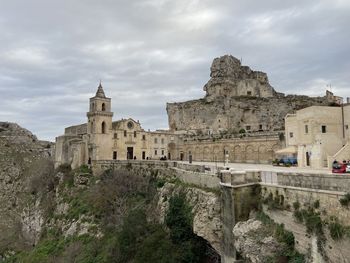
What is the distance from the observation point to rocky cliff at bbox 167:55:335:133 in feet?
179

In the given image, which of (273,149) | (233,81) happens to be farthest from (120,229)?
(233,81)

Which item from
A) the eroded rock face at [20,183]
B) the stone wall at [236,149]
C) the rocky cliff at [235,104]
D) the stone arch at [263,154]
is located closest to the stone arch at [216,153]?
the stone wall at [236,149]

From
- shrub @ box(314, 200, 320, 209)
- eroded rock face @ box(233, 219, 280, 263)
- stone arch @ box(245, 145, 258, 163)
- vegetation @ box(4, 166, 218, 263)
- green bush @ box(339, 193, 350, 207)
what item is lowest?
vegetation @ box(4, 166, 218, 263)

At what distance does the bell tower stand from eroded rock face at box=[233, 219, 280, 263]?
30.1m

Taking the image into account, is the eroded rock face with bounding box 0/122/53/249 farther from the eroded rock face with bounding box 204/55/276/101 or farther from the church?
the eroded rock face with bounding box 204/55/276/101

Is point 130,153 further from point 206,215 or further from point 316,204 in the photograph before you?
point 316,204

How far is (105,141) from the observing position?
42562 millimetres

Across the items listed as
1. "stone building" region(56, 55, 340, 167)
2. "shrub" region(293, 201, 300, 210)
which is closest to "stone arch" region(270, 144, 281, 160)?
"stone building" region(56, 55, 340, 167)

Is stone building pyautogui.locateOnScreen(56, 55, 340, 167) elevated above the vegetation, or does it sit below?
above

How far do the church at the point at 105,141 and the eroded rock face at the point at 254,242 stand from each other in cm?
3013

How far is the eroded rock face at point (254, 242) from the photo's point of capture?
12633 millimetres

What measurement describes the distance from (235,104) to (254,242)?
45.2 meters

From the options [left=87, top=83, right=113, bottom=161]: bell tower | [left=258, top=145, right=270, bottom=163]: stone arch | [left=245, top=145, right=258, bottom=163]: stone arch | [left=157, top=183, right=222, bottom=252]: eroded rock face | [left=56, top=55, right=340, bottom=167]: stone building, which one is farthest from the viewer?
[left=87, top=83, right=113, bottom=161]: bell tower

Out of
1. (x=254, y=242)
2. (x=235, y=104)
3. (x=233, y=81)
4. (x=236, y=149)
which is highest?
(x=233, y=81)
